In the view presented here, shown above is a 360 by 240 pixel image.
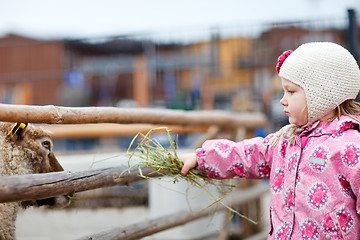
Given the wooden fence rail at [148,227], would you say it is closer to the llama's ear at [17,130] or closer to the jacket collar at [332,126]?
the llama's ear at [17,130]

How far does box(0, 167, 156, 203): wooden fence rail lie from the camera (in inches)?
57.0

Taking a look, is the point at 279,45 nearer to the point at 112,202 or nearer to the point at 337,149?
the point at 112,202

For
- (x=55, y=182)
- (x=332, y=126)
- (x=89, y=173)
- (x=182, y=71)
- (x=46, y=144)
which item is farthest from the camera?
(x=182, y=71)

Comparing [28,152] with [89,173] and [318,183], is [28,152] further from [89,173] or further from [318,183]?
[318,183]

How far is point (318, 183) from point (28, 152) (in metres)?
1.37

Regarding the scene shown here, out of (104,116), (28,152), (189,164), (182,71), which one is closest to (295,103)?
(189,164)

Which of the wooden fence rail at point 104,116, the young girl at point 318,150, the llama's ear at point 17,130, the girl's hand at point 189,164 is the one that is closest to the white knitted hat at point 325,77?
the young girl at point 318,150

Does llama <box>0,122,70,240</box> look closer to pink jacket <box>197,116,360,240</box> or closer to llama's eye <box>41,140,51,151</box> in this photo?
llama's eye <box>41,140,51,151</box>

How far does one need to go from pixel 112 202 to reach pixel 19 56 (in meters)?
8.36

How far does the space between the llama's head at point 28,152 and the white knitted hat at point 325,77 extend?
1245mm

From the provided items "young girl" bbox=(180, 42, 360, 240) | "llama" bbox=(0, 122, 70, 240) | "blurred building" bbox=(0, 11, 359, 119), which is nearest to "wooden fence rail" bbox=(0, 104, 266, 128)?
"llama" bbox=(0, 122, 70, 240)

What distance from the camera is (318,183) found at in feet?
5.68

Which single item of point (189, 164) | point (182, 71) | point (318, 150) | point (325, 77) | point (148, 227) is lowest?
point (148, 227)

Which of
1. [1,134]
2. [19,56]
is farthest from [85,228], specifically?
[19,56]
